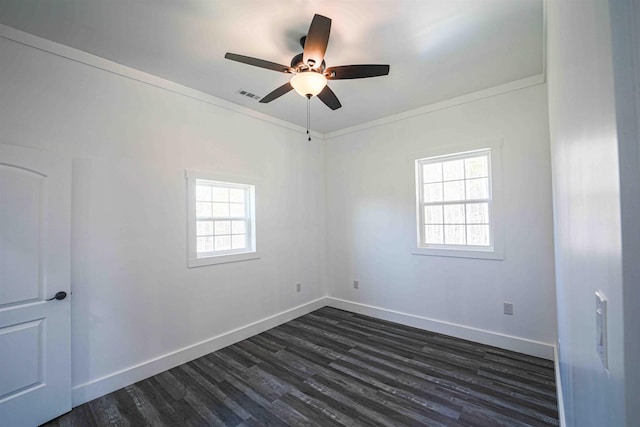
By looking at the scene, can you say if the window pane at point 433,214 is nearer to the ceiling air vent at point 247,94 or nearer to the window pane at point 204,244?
the ceiling air vent at point 247,94

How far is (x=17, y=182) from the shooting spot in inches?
80.8

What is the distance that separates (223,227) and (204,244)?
320 mm

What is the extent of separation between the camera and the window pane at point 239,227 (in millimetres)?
3661

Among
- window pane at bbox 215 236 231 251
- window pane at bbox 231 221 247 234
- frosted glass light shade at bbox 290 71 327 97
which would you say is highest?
frosted glass light shade at bbox 290 71 327 97

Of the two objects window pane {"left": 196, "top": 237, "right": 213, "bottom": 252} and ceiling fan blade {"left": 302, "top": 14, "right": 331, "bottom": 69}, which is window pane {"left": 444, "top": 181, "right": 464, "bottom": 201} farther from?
window pane {"left": 196, "top": 237, "right": 213, "bottom": 252}

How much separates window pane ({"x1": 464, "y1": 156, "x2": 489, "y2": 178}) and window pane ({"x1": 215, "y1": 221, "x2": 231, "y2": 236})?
3.09m

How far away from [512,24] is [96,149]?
3613 millimetres

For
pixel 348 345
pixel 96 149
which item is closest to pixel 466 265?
pixel 348 345

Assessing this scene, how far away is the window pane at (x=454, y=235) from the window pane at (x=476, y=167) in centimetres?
66

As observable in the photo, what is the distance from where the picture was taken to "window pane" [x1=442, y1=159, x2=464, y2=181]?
3.53 meters

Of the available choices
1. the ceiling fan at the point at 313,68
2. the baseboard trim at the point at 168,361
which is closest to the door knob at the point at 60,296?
the baseboard trim at the point at 168,361

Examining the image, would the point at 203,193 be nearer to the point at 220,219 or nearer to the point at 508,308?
the point at 220,219

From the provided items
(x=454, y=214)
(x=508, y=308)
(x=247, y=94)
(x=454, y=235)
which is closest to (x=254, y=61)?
(x=247, y=94)

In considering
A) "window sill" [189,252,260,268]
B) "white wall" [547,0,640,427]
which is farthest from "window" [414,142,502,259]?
"white wall" [547,0,640,427]
